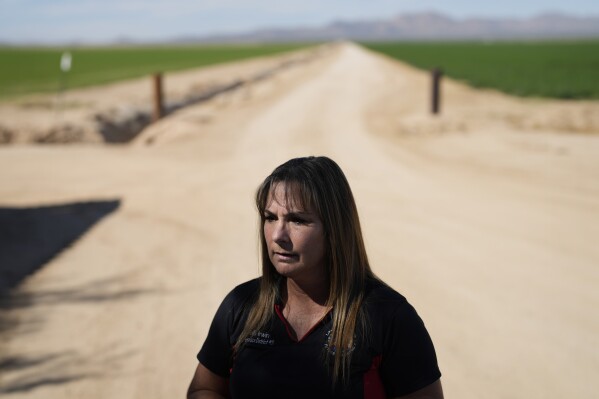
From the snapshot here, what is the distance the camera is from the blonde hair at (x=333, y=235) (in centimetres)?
238

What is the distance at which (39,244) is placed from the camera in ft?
27.2

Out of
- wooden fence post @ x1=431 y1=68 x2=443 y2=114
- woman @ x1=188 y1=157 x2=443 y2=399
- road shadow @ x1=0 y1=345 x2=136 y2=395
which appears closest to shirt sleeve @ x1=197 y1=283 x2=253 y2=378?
woman @ x1=188 y1=157 x2=443 y2=399

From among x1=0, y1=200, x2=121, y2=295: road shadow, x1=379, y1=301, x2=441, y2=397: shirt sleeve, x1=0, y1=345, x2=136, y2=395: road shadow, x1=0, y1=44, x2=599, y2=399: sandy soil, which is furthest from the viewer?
x1=0, y1=200, x2=121, y2=295: road shadow

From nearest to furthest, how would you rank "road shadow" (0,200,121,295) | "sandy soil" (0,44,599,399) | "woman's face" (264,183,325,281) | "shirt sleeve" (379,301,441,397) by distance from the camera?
"shirt sleeve" (379,301,441,397), "woman's face" (264,183,325,281), "sandy soil" (0,44,599,399), "road shadow" (0,200,121,295)

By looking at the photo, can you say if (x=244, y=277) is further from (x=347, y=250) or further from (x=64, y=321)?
(x=347, y=250)

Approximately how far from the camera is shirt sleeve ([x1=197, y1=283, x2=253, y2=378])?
2.48 meters

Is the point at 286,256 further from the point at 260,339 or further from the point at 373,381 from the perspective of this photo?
the point at 373,381

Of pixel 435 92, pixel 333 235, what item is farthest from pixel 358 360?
pixel 435 92

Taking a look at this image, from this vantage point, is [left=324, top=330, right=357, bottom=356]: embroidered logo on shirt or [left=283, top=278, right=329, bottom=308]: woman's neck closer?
[left=324, top=330, right=357, bottom=356]: embroidered logo on shirt

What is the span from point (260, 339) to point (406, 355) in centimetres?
44

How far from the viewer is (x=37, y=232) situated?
28.9 ft

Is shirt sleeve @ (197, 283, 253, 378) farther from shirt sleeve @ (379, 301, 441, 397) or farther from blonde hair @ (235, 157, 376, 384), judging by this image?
shirt sleeve @ (379, 301, 441, 397)

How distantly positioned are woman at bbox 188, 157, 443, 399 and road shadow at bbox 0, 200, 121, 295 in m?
4.79

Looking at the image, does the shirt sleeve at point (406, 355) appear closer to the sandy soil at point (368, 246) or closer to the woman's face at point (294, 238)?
the woman's face at point (294, 238)
